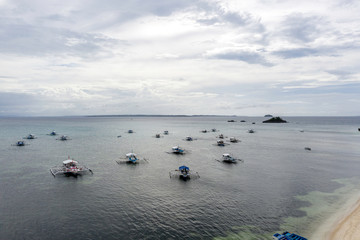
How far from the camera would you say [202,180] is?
5678 centimetres

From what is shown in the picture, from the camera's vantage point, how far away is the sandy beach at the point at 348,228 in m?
32.2

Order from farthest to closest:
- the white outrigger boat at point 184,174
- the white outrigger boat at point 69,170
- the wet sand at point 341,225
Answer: the white outrigger boat at point 69,170, the white outrigger boat at point 184,174, the wet sand at point 341,225

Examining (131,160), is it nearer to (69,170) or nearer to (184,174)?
(69,170)

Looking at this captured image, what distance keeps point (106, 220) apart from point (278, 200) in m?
33.9

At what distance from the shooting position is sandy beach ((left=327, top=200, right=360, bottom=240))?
32.2 metres

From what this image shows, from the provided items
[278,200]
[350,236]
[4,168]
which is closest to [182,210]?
[278,200]

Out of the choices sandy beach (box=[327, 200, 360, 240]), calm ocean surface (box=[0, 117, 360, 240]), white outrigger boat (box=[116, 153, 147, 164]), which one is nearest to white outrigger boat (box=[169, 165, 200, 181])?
calm ocean surface (box=[0, 117, 360, 240])

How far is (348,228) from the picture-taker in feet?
113

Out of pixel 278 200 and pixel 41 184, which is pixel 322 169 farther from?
pixel 41 184

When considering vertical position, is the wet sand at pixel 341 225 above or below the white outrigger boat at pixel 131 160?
below

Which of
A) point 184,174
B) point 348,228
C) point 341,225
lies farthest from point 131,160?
point 348,228

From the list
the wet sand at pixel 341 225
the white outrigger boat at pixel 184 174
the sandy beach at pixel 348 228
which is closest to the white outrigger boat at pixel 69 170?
the white outrigger boat at pixel 184 174

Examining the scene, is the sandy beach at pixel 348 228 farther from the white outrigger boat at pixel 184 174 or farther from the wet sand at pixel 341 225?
the white outrigger boat at pixel 184 174

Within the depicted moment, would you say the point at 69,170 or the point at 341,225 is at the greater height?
the point at 69,170
